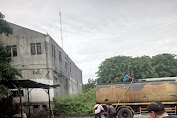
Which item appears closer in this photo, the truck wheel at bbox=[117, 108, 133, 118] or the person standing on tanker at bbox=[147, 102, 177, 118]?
the person standing on tanker at bbox=[147, 102, 177, 118]

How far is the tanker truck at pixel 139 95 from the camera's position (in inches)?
626

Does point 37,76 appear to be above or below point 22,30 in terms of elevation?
below

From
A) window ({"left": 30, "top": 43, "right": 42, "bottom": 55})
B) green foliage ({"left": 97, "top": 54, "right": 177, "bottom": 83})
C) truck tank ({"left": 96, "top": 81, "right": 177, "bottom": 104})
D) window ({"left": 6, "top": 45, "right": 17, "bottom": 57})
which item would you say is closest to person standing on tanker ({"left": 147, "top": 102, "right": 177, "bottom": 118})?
truck tank ({"left": 96, "top": 81, "right": 177, "bottom": 104})

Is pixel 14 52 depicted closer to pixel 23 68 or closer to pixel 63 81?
pixel 23 68

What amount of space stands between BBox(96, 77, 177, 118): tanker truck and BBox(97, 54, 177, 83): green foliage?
59.7ft

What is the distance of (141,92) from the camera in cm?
1625

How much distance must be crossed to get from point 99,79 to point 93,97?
15.0 meters

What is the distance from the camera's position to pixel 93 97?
A: 2391cm

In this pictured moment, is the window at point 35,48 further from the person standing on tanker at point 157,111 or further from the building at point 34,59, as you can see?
the person standing on tanker at point 157,111

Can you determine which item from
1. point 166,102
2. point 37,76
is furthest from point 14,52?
point 166,102

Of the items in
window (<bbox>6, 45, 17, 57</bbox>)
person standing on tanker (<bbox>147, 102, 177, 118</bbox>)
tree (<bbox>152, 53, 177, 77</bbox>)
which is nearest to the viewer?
person standing on tanker (<bbox>147, 102, 177, 118</bbox>)

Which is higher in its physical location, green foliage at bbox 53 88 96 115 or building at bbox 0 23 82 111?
building at bbox 0 23 82 111

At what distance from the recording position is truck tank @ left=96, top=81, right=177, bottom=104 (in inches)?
624

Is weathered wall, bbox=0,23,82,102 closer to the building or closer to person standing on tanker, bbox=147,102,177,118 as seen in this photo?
the building
